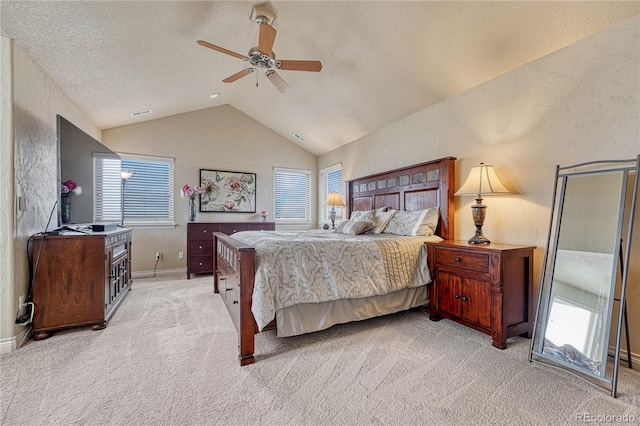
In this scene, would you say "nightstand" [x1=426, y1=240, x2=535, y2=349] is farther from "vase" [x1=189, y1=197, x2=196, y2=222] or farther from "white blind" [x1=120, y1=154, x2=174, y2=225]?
"white blind" [x1=120, y1=154, x2=174, y2=225]

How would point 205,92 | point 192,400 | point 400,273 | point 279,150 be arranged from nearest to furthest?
1. point 192,400
2. point 400,273
3. point 205,92
4. point 279,150

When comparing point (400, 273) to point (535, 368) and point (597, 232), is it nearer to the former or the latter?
point (535, 368)

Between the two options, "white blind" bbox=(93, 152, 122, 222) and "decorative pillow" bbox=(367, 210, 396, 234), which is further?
"white blind" bbox=(93, 152, 122, 222)

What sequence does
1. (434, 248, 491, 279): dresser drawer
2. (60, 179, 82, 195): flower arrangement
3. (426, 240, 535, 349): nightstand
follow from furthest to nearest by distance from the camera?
(60, 179, 82, 195): flower arrangement, (434, 248, 491, 279): dresser drawer, (426, 240, 535, 349): nightstand

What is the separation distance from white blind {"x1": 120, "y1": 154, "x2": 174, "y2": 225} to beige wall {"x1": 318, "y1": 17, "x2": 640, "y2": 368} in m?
4.36

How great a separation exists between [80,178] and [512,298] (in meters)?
4.36

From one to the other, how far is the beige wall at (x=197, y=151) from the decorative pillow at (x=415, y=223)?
3122mm

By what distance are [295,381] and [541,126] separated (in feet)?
9.51

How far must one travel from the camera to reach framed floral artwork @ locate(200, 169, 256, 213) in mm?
5285

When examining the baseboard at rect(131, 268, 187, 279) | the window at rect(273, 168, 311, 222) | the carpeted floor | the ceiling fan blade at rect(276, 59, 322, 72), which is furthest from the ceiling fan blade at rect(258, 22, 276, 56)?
the baseboard at rect(131, 268, 187, 279)

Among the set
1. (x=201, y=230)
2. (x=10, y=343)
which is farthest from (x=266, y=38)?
(x=201, y=230)

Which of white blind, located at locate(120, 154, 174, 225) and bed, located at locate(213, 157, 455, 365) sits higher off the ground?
white blind, located at locate(120, 154, 174, 225)

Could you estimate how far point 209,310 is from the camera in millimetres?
3111

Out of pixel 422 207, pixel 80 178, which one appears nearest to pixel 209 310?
pixel 80 178
